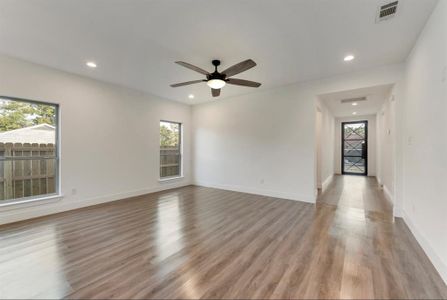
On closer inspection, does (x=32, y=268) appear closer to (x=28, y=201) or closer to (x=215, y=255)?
(x=215, y=255)

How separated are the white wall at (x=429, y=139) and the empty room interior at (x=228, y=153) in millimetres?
33

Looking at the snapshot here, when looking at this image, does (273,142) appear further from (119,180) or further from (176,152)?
(119,180)

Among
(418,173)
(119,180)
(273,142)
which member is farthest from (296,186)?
(119,180)

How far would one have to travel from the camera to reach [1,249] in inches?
97.6

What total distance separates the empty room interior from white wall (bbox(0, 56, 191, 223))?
26 mm

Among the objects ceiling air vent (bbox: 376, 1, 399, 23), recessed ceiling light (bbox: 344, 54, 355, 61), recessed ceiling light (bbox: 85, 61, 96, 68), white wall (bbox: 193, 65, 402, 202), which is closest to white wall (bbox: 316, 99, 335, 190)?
white wall (bbox: 193, 65, 402, 202)

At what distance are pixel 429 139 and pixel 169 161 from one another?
5896mm

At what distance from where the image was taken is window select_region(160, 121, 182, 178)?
618cm

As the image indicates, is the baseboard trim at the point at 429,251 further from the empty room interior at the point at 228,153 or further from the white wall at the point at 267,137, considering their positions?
the white wall at the point at 267,137

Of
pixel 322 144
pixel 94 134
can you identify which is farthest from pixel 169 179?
pixel 322 144

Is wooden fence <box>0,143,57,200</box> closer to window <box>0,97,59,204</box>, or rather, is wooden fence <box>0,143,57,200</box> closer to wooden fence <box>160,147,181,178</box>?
window <box>0,97,59,204</box>

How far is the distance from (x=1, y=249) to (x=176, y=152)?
4.51 meters

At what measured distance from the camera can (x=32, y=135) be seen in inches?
147

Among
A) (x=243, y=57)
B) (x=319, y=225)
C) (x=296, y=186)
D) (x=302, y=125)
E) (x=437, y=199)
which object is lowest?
(x=319, y=225)
